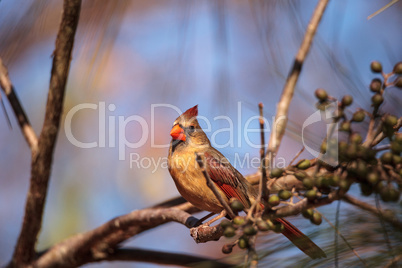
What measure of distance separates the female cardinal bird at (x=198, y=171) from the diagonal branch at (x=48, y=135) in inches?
27.2

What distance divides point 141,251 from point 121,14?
1.42 metres

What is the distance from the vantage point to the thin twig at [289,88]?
4.35 ft

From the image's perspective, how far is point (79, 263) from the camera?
2.76m

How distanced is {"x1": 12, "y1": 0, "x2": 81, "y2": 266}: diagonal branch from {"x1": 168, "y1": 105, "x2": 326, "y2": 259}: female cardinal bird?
2.27 feet

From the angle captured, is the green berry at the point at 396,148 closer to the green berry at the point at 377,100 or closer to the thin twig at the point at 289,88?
the green berry at the point at 377,100

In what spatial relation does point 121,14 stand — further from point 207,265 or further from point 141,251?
point 141,251

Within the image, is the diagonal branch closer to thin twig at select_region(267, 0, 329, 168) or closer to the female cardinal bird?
the female cardinal bird

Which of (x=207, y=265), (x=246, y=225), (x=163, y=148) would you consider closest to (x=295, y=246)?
(x=246, y=225)

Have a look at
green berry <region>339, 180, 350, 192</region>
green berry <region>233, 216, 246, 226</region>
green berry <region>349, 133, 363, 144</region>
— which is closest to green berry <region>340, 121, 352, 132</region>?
green berry <region>349, 133, 363, 144</region>

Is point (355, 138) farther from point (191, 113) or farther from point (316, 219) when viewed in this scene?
point (191, 113)

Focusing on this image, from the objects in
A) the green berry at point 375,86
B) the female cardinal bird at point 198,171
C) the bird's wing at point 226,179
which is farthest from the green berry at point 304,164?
the bird's wing at point 226,179

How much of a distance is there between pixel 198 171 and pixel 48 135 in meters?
0.81

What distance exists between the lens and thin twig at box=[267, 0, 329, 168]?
1.33 m

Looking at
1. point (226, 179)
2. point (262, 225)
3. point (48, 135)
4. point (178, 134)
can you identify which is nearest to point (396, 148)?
point (262, 225)
